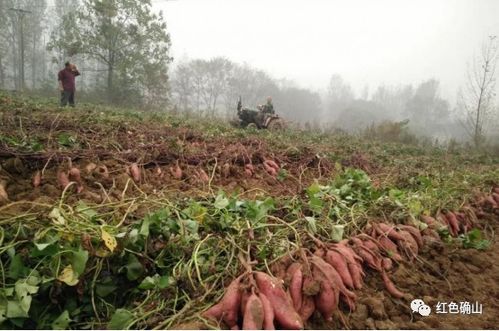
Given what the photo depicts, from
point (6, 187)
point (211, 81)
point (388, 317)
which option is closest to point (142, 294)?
point (388, 317)

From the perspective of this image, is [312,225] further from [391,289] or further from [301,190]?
[301,190]

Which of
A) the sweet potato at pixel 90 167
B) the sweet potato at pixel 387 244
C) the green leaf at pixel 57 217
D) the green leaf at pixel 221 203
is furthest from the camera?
the sweet potato at pixel 90 167

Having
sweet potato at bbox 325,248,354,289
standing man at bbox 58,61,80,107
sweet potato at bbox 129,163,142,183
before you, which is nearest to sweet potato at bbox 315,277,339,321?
sweet potato at bbox 325,248,354,289

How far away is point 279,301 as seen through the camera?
77.0 inches

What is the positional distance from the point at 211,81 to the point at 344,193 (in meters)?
49.0

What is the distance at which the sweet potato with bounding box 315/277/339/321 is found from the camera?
6.91 feet

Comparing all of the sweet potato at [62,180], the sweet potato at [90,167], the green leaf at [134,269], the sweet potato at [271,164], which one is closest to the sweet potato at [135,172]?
the sweet potato at [90,167]

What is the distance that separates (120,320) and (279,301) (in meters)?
0.76

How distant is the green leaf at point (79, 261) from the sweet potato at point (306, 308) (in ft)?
3.77

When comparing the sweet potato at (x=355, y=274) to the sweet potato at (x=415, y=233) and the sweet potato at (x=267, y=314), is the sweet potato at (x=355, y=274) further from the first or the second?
the sweet potato at (x=415, y=233)

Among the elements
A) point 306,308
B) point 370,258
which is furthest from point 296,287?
point 370,258

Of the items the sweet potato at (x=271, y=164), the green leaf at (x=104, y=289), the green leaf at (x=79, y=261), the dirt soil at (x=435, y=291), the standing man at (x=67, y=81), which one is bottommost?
the dirt soil at (x=435, y=291)

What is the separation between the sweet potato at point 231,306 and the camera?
1.88 m

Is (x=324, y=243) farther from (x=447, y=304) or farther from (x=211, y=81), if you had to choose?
(x=211, y=81)
